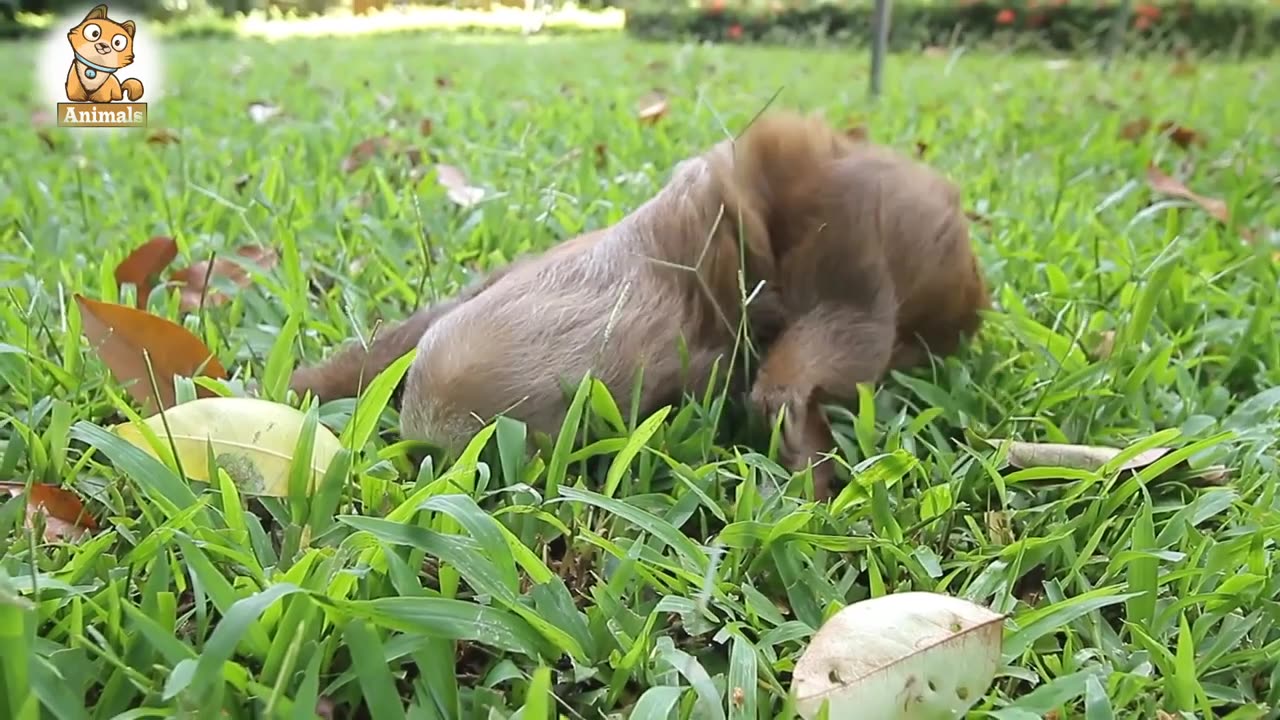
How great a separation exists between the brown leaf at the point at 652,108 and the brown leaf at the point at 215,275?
1.45m

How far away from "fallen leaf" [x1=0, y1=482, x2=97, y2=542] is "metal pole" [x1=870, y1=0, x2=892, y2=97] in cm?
267

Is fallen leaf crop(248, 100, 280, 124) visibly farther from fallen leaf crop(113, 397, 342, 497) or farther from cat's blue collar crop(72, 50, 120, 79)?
fallen leaf crop(113, 397, 342, 497)

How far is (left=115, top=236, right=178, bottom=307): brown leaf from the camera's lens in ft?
4.84

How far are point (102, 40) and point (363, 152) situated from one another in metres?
0.67

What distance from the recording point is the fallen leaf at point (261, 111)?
9.48ft

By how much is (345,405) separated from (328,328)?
0.81ft

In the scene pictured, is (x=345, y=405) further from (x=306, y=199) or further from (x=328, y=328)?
(x=306, y=199)

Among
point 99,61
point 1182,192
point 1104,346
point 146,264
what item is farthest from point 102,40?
point 1182,192

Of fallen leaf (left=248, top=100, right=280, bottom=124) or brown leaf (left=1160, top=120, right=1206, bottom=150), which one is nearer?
brown leaf (left=1160, top=120, right=1206, bottom=150)

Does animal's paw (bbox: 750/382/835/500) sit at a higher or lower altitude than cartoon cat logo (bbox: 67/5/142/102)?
lower

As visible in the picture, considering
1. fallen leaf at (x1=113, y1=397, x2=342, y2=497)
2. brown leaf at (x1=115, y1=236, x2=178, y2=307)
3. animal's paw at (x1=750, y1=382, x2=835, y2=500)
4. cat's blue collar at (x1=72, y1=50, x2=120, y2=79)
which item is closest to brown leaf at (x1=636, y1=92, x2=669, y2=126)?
cat's blue collar at (x1=72, y1=50, x2=120, y2=79)

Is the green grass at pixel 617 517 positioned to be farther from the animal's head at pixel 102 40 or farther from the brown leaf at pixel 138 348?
the animal's head at pixel 102 40

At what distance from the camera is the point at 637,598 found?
33.2 inches

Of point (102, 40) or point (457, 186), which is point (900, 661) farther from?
point (102, 40)
